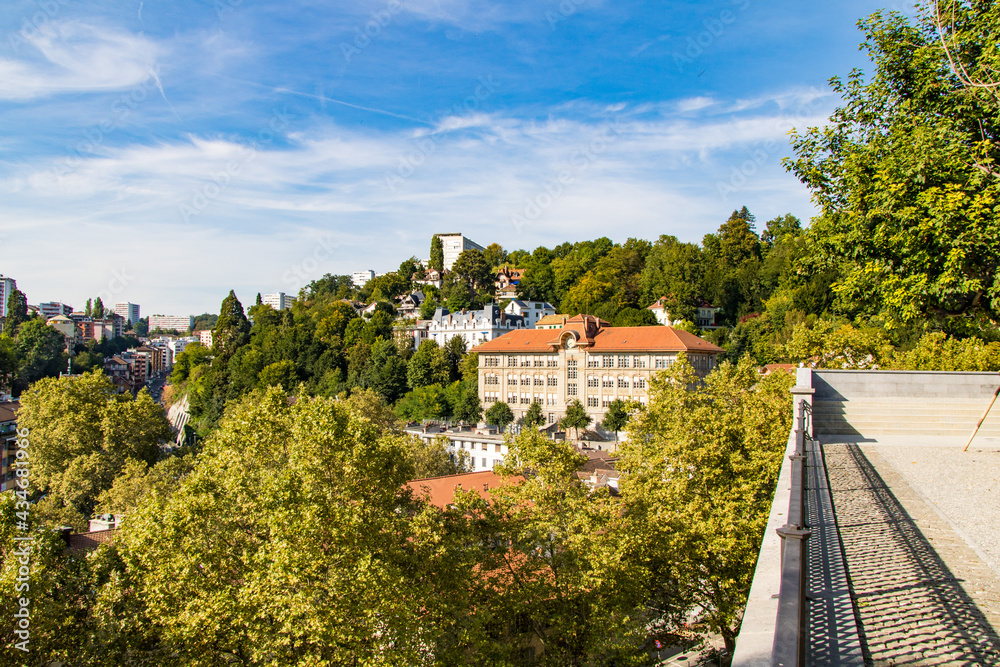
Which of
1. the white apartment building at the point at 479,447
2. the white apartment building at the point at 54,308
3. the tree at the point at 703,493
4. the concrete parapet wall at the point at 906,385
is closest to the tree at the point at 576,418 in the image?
the white apartment building at the point at 479,447

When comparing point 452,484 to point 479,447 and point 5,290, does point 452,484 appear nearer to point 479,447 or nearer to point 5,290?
point 479,447

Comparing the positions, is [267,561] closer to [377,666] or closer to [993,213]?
[377,666]

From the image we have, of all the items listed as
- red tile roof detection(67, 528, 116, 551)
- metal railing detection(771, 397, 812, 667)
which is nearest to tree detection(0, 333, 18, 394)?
red tile roof detection(67, 528, 116, 551)

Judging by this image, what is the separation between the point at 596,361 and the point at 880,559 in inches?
2121

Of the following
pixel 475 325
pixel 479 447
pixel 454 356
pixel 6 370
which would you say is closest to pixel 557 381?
pixel 479 447

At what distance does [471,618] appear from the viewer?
1180cm

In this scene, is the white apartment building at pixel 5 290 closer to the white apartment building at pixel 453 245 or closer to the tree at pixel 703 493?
the white apartment building at pixel 453 245

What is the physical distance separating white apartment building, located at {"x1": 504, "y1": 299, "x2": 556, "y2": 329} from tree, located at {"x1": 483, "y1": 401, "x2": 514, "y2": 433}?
24.4 metres

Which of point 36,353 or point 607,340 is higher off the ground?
point 607,340

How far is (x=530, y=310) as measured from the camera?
8838 centimetres

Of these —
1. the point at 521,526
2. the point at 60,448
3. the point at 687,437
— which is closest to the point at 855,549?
the point at 521,526

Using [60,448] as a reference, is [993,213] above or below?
above

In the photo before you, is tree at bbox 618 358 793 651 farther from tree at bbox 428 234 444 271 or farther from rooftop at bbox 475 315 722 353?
tree at bbox 428 234 444 271

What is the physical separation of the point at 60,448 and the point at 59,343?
75327 mm
